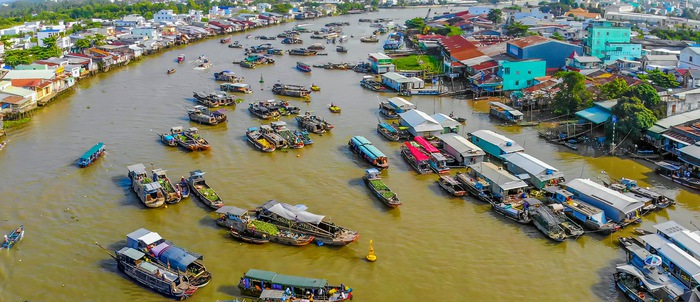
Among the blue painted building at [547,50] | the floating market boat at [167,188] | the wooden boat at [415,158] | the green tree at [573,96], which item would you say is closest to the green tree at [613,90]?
the green tree at [573,96]

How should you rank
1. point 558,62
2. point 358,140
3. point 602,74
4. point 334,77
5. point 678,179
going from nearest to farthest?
1. point 678,179
2. point 358,140
3. point 602,74
4. point 558,62
5. point 334,77

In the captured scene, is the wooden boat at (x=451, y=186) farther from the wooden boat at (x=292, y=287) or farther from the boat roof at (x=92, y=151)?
the boat roof at (x=92, y=151)

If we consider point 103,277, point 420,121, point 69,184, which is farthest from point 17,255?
point 420,121

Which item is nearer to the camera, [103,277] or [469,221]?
[103,277]

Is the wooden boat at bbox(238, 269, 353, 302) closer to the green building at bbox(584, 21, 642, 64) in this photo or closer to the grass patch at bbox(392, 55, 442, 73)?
the grass patch at bbox(392, 55, 442, 73)

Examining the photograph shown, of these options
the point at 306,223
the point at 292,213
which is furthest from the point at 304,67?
the point at 306,223

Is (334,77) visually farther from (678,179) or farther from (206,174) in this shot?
(678,179)

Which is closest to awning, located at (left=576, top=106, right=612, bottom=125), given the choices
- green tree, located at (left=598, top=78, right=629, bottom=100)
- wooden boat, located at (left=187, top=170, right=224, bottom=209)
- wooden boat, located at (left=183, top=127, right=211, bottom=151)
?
green tree, located at (left=598, top=78, right=629, bottom=100)
